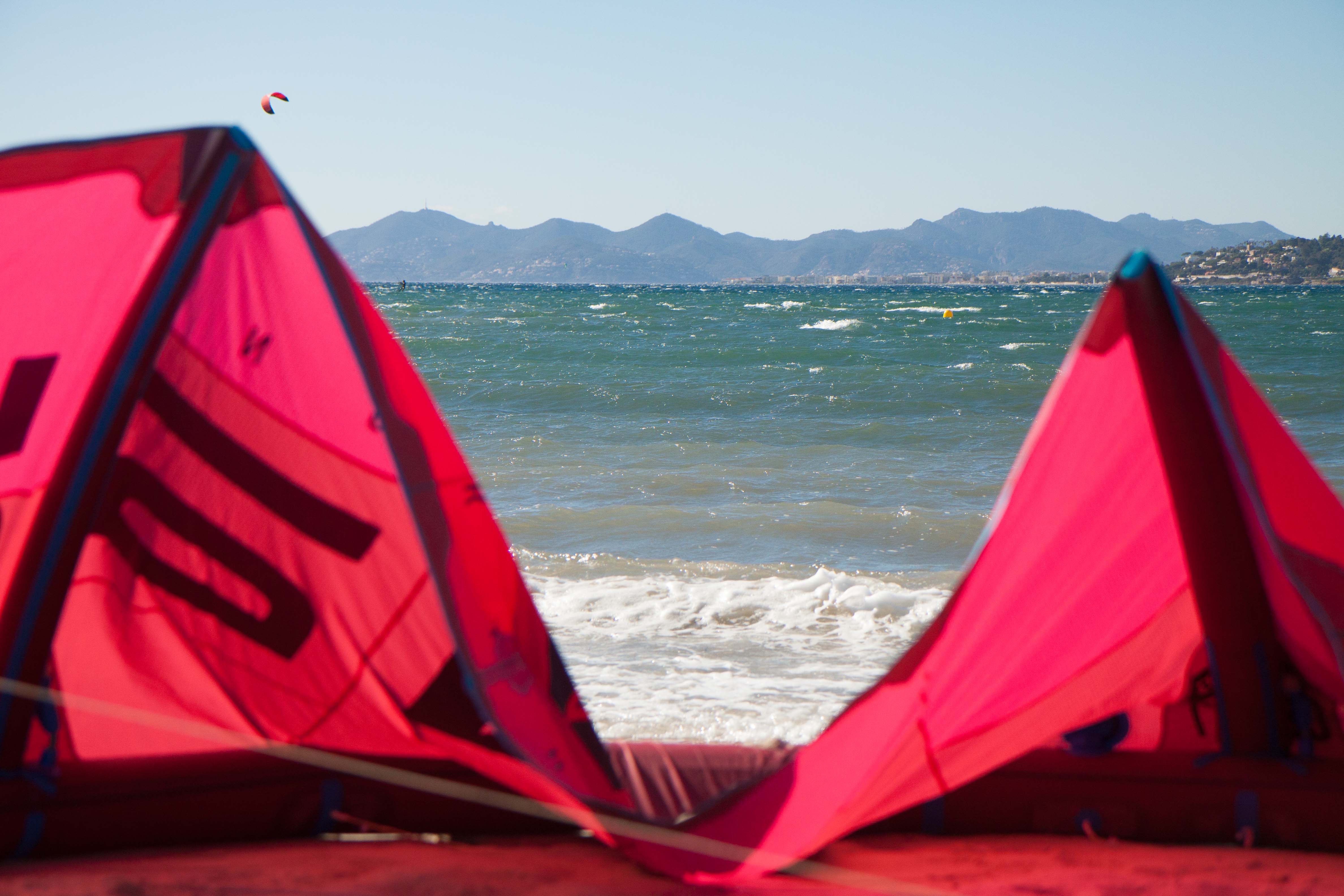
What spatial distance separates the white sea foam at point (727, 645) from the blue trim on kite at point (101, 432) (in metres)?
2.26

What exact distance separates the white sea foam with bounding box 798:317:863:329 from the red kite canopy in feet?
113

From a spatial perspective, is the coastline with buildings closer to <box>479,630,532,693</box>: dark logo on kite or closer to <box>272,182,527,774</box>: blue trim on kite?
<box>479,630,532,693</box>: dark logo on kite

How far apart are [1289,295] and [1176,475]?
8523 cm

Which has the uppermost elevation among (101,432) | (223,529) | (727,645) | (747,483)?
(101,432)

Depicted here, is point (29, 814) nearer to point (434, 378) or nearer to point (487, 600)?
point (487, 600)

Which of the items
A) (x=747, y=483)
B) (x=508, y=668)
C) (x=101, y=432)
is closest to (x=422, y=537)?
(x=508, y=668)

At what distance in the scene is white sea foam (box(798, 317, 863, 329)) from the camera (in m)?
36.8

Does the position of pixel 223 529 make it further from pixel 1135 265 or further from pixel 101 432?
pixel 1135 265

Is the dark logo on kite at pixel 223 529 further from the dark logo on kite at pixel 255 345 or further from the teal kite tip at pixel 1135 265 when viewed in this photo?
the teal kite tip at pixel 1135 265

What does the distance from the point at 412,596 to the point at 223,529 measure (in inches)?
19.6

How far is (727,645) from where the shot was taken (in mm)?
5293

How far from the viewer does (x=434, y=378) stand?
20.5 m

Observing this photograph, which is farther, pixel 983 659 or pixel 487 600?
pixel 487 600

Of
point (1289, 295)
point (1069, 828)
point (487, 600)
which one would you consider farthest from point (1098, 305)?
point (1289, 295)
